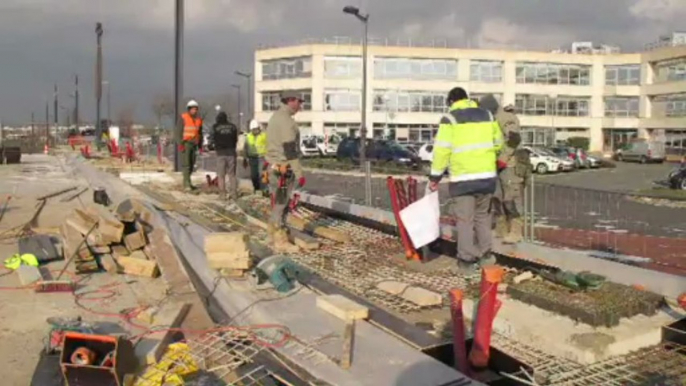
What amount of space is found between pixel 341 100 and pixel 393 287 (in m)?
63.6

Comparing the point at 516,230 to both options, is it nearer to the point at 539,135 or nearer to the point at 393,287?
the point at 393,287

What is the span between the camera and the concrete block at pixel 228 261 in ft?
23.6

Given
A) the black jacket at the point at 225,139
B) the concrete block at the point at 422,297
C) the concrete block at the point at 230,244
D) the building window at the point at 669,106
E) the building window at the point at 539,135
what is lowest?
the concrete block at the point at 422,297

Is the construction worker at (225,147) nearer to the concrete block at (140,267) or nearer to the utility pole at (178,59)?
the concrete block at (140,267)

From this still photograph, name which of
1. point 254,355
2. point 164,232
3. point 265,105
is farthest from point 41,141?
point 254,355

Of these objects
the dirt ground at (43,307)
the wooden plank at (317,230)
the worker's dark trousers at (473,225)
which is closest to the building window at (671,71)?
the wooden plank at (317,230)

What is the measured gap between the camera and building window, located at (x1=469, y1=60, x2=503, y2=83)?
7194 centimetres

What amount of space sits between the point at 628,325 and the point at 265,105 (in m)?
71.3

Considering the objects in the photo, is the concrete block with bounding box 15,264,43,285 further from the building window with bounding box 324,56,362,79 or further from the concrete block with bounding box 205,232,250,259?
the building window with bounding box 324,56,362,79

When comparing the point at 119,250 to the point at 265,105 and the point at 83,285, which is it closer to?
the point at 83,285

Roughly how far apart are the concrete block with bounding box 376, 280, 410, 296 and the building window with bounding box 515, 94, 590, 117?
6815 centimetres

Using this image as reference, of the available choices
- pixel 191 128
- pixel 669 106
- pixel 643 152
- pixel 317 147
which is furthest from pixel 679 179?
pixel 669 106

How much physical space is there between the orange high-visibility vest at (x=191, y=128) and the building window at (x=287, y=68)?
56.4 m

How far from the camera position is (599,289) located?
6.61 metres
